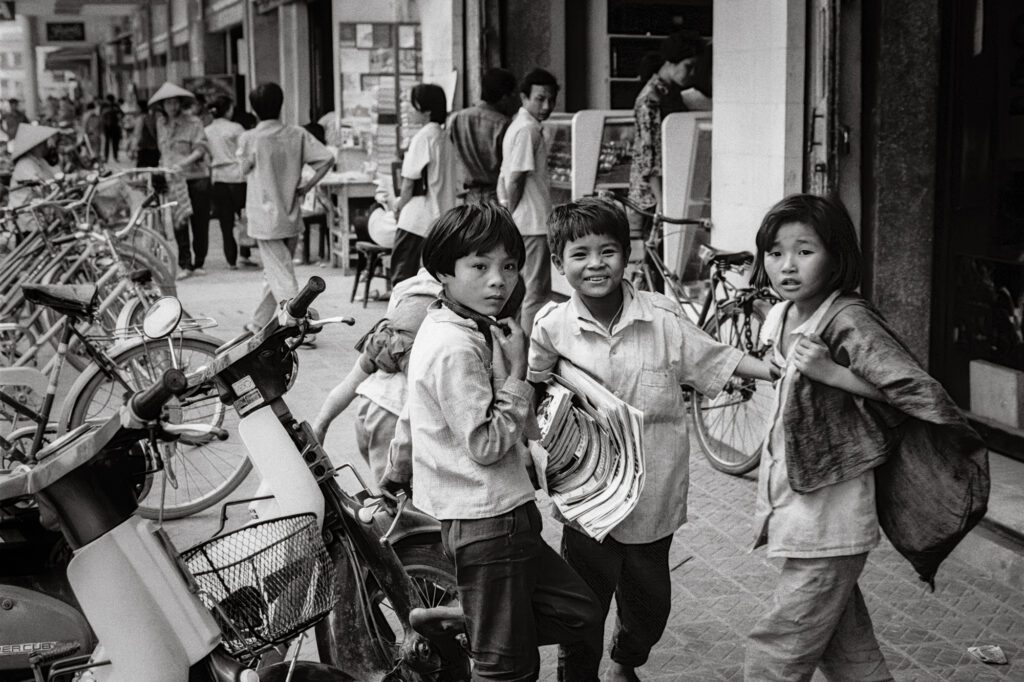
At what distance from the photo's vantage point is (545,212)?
8.76 meters

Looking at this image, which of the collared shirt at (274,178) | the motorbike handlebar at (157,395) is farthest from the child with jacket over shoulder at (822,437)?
the collared shirt at (274,178)

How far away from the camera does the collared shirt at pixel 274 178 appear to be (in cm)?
970

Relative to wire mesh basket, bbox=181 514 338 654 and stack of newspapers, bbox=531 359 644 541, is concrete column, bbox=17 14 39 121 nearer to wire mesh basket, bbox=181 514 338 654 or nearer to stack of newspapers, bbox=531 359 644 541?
stack of newspapers, bbox=531 359 644 541

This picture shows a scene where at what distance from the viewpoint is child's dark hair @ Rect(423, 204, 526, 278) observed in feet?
10.00

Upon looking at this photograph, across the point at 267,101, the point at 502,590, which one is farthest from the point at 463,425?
the point at 267,101

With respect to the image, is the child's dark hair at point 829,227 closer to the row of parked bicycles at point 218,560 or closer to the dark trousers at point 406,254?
the row of parked bicycles at point 218,560

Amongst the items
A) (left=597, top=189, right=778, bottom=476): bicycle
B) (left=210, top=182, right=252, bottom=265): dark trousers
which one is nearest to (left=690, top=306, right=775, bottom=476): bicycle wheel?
(left=597, top=189, right=778, bottom=476): bicycle

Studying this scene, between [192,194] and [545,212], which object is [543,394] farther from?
[192,194]

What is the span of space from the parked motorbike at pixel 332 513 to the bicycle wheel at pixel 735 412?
293 cm

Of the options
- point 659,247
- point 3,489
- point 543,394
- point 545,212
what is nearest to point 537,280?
point 545,212

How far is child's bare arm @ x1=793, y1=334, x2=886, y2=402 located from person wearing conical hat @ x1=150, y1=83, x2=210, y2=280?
11.7 m

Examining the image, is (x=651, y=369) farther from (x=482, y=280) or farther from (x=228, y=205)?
(x=228, y=205)

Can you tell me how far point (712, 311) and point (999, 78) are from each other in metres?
Result: 1.88

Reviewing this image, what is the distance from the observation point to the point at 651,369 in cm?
345
